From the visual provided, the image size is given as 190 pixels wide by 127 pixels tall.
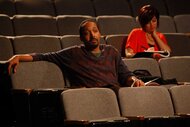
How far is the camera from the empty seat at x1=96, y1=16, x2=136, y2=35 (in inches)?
99.4

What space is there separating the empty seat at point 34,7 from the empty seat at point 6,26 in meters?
0.25

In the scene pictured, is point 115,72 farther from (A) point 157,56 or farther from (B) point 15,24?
(B) point 15,24

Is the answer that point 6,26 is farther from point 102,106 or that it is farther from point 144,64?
point 102,106

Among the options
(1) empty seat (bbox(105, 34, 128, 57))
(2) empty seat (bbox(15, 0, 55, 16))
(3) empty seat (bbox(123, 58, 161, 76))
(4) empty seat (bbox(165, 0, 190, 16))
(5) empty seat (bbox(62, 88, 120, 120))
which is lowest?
(5) empty seat (bbox(62, 88, 120, 120))

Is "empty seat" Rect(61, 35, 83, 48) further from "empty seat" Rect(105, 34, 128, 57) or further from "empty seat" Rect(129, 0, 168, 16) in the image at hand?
"empty seat" Rect(129, 0, 168, 16)

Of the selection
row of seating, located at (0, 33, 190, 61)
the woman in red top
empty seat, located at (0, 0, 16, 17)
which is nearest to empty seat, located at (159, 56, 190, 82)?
the woman in red top

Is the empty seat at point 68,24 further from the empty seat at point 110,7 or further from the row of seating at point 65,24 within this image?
the empty seat at point 110,7

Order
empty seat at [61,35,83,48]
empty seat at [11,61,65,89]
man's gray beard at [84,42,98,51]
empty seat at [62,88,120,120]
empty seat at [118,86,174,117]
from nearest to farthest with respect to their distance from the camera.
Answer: empty seat at [62,88,120,120], empty seat at [118,86,174,117], empty seat at [11,61,65,89], man's gray beard at [84,42,98,51], empty seat at [61,35,83,48]

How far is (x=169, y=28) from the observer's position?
2.72 m

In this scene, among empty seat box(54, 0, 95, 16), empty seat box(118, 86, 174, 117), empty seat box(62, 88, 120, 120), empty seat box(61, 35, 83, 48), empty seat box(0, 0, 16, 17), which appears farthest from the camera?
empty seat box(54, 0, 95, 16)

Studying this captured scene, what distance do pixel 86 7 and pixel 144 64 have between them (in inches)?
33.2

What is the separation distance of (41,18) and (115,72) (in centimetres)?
67

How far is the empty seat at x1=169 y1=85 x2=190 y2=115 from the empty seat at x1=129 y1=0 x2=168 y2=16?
1.21 m

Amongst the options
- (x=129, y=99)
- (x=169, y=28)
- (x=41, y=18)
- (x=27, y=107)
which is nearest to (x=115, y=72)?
(x=129, y=99)
